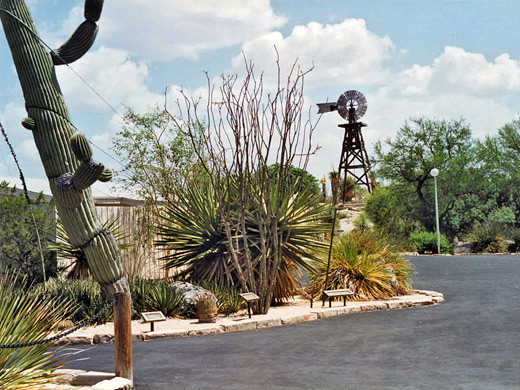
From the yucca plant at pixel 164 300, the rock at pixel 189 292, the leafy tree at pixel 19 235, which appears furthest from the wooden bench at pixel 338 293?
the leafy tree at pixel 19 235

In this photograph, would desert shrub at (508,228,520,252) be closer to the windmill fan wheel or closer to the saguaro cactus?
the windmill fan wheel

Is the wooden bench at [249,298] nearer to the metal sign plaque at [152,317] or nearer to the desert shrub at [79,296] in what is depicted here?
the metal sign plaque at [152,317]

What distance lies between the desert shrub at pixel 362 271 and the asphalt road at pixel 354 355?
1.38 meters

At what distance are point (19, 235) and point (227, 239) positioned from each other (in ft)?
12.0

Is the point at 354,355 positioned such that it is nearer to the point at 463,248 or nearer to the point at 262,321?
the point at 262,321

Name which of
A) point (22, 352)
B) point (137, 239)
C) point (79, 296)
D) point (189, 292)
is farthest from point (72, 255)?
point (22, 352)

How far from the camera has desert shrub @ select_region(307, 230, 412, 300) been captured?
12734mm

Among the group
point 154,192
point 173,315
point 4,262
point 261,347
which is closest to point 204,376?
point 261,347

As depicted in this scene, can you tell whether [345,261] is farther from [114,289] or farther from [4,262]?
[4,262]

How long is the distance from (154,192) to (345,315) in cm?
711

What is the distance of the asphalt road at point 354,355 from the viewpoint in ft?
20.5

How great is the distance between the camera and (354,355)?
7.57 m

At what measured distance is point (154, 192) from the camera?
16.4m

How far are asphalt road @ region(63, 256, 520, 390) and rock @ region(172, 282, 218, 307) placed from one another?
5.29 ft
